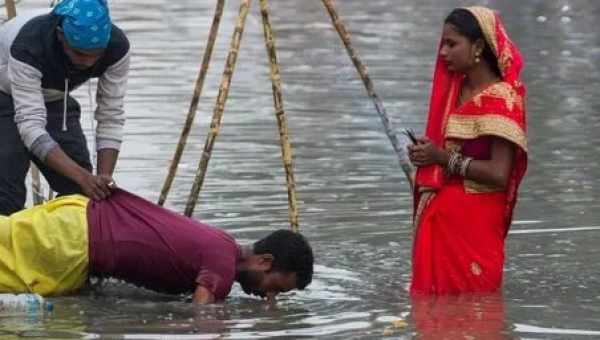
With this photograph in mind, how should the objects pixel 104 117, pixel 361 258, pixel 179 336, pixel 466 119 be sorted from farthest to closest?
pixel 361 258
pixel 104 117
pixel 466 119
pixel 179 336

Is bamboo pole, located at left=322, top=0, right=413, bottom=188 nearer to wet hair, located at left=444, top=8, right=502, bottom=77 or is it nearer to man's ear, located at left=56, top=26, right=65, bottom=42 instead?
wet hair, located at left=444, top=8, right=502, bottom=77

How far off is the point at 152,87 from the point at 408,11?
10.3 meters

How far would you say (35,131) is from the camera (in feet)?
24.3

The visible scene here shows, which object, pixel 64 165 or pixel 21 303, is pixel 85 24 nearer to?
pixel 64 165

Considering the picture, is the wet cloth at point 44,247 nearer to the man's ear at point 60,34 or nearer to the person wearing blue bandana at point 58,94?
the person wearing blue bandana at point 58,94

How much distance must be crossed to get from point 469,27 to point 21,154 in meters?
2.24

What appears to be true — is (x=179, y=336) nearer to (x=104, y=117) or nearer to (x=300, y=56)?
(x=104, y=117)

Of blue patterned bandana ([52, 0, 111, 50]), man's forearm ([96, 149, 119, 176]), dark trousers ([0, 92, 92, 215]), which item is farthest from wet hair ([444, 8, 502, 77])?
dark trousers ([0, 92, 92, 215])

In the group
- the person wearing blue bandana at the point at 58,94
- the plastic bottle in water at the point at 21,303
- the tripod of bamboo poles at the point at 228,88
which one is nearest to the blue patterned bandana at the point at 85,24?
the person wearing blue bandana at the point at 58,94

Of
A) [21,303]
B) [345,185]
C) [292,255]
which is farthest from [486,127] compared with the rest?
[345,185]

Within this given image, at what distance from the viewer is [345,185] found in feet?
36.1

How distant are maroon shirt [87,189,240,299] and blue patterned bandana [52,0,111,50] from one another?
0.77 metres

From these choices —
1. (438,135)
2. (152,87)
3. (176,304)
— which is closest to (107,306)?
(176,304)

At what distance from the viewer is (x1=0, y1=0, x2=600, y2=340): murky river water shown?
23.5 ft
